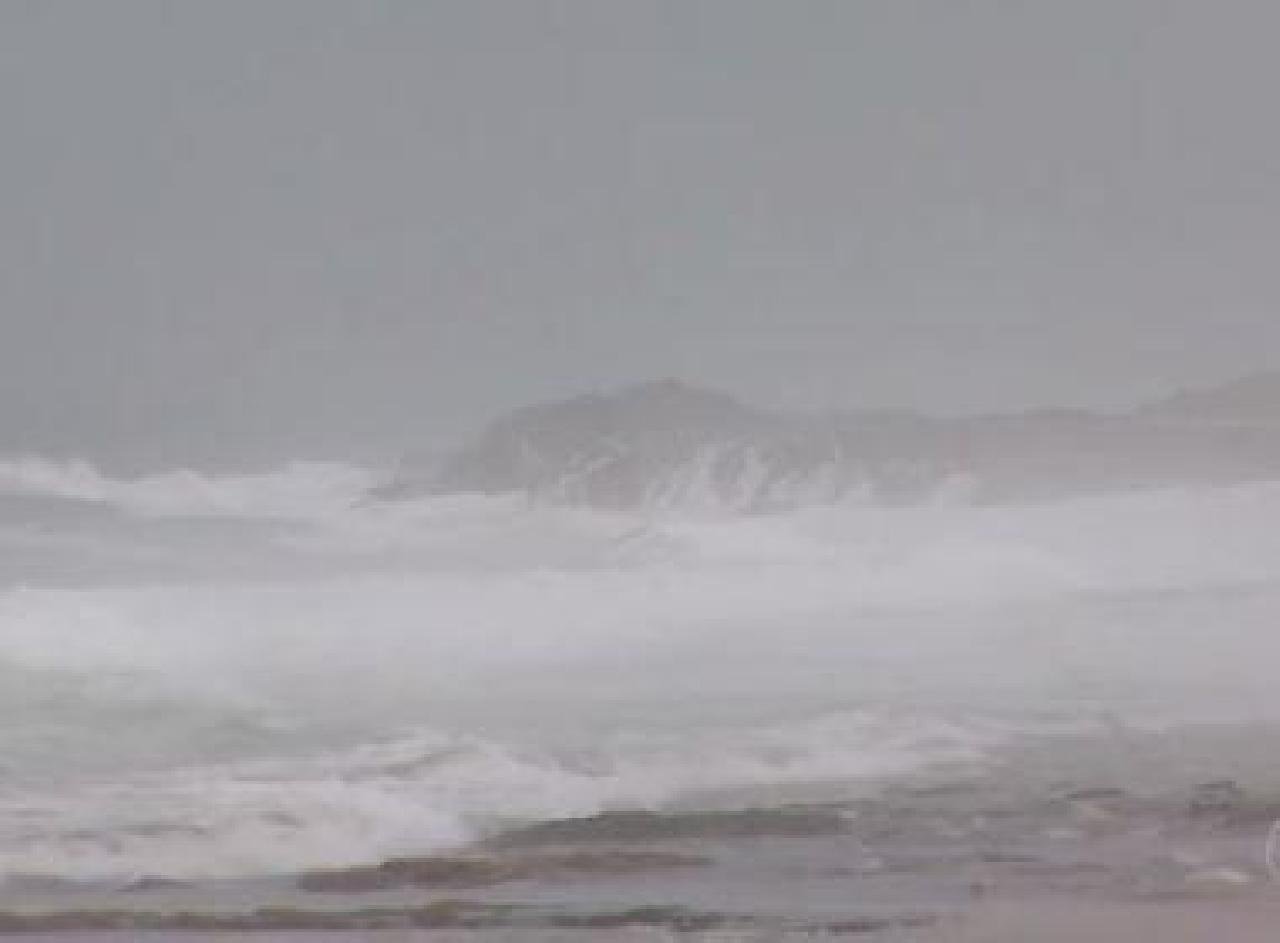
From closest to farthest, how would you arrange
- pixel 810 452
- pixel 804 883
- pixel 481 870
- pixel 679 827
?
pixel 804 883, pixel 481 870, pixel 679 827, pixel 810 452

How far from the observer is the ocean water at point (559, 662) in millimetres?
26797

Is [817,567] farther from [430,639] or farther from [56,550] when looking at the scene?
[56,550]

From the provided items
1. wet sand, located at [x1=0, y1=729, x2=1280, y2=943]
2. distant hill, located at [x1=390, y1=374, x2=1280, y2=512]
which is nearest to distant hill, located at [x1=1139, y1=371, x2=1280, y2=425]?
distant hill, located at [x1=390, y1=374, x2=1280, y2=512]

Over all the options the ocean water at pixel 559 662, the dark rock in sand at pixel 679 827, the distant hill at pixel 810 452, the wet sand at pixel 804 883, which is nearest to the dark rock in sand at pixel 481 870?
the wet sand at pixel 804 883

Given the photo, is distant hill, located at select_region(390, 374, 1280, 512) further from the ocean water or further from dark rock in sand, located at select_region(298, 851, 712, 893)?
dark rock in sand, located at select_region(298, 851, 712, 893)

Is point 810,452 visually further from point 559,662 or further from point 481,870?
point 481,870

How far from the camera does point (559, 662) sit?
46312mm

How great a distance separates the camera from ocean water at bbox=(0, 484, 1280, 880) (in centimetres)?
2680

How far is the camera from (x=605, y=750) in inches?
1256

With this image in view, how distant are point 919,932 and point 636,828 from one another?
7468 millimetres

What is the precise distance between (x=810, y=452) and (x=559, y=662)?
16.5m

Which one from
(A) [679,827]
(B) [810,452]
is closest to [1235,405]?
(B) [810,452]

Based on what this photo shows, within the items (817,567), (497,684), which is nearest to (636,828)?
(497,684)

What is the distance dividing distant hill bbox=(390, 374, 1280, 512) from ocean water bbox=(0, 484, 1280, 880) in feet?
2.62
